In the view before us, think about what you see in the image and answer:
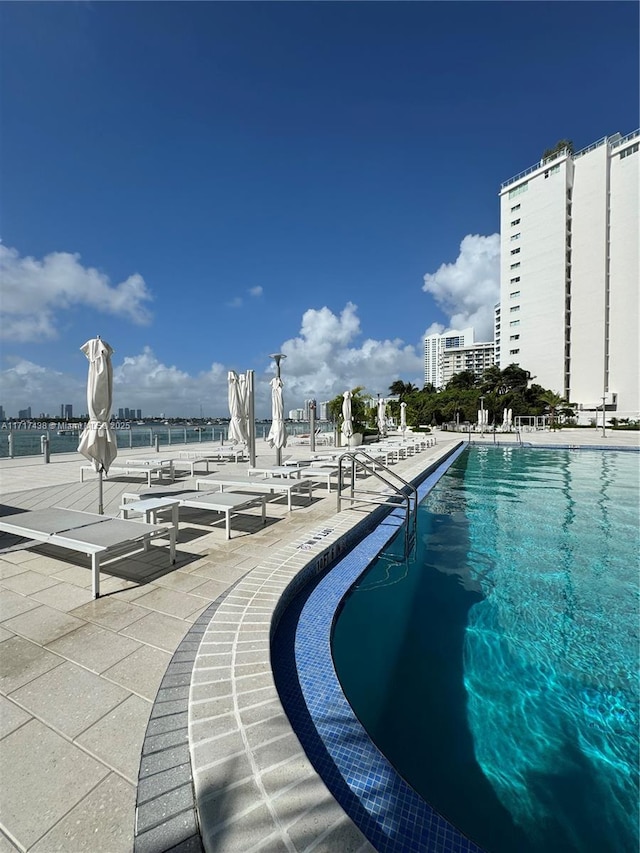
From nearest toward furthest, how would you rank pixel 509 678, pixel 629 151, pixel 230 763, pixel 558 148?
1. pixel 230 763
2. pixel 509 678
3. pixel 629 151
4. pixel 558 148

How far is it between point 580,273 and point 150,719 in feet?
238

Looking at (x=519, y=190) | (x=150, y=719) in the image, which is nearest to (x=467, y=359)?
(x=519, y=190)

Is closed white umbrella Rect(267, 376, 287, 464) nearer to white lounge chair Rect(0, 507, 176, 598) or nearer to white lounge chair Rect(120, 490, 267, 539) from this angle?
white lounge chair Rect(120, 490, 267, 539)

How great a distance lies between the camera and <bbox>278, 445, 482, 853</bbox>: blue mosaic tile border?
1405 mm

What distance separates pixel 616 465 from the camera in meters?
14.1

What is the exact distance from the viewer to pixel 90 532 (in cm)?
353

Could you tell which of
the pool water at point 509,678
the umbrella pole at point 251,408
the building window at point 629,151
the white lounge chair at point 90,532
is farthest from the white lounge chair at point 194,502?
the building window at point 629,151

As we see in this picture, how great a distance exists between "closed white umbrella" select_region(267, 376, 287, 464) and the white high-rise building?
195 ft

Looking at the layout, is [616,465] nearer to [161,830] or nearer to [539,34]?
[539,34]

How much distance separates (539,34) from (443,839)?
714 inches

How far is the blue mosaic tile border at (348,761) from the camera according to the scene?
4.61 feet

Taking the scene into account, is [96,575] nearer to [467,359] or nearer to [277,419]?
[277,419]

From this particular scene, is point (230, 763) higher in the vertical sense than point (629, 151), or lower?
lower

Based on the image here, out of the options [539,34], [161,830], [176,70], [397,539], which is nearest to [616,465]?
[397,539]
